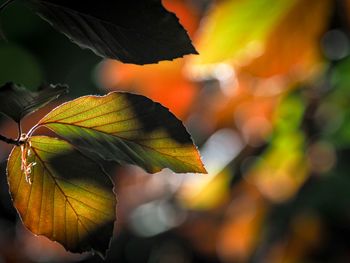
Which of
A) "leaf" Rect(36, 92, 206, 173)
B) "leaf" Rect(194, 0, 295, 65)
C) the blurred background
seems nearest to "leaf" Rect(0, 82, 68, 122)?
"leaf" Rect(36, 92, 206, 173)

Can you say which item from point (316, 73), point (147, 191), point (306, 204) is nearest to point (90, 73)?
point (147, 191)

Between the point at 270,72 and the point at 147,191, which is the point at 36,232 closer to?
the point at 270,72

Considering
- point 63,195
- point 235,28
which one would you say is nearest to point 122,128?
point 63,195

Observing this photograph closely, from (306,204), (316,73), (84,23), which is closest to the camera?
(84,23)

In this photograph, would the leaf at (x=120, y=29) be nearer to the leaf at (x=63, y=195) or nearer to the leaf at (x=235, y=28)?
the leaf at (x=63, y=195)

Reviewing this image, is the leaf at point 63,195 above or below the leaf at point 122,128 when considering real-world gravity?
below

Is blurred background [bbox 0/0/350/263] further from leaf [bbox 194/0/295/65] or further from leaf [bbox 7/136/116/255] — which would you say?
leaf [bbox 7/136/116/255]

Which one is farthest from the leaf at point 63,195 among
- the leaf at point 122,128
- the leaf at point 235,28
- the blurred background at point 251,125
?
the leaf at point 235,28
